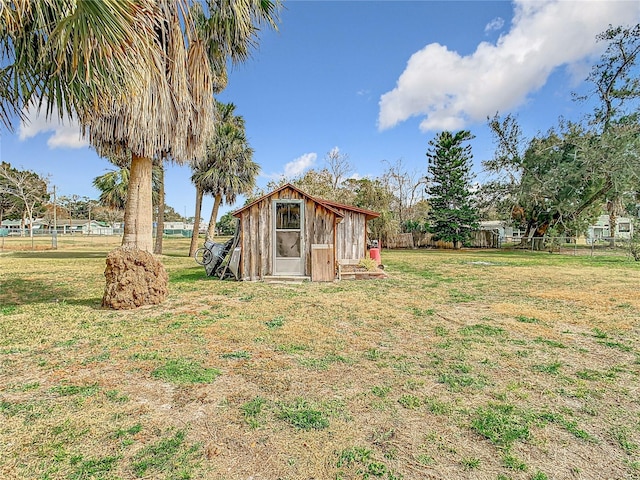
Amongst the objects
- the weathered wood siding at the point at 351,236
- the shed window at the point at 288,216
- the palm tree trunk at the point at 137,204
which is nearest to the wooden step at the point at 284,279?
the shed window at the point at 288,216

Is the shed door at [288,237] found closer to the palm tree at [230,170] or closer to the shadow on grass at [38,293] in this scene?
the shadow on grass at [38,293]

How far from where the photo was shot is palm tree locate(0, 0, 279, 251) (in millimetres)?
2947

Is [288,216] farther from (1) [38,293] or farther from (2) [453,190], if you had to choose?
(2) [453,190]

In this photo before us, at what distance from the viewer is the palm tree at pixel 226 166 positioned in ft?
58.2

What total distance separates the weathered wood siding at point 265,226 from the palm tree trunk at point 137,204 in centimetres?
290

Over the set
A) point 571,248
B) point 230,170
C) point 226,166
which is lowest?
point 571,248

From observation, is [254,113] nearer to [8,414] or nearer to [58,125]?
[58,125]

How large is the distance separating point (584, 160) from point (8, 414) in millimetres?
26746

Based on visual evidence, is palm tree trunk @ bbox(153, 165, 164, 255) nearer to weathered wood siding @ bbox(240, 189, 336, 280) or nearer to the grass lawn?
weathered wood siding @ bbox(240, 189, 336, 280)

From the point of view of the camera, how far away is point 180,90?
6.70 metres

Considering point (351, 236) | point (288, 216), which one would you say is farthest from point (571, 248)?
point (288, 216)

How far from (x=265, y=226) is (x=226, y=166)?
9.25 m

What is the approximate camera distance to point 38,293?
7758mm

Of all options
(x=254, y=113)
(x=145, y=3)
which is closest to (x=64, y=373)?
(x=145, y=3)
